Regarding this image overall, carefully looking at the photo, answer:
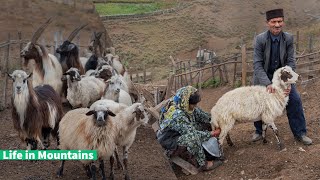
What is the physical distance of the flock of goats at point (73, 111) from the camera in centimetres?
504

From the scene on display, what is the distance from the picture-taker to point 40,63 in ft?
26.2

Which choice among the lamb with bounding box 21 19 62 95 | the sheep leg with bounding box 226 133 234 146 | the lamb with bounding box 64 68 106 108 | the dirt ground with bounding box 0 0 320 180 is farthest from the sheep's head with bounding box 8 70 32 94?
the sheep leg with bounding box 226 133 234 146

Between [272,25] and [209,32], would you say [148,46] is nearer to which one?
[209,32]

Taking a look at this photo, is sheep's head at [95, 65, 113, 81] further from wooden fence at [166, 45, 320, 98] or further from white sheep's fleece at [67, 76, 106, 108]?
wooden fence at [166, 45, 320, 98]

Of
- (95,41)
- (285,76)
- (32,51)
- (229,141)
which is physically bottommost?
(229,141)

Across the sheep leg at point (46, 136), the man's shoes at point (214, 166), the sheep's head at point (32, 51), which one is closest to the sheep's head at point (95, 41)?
the sheep's head at point (32, 51)

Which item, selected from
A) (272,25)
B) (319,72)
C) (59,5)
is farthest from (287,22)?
(272,25)

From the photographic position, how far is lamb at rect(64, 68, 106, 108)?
7.61 m

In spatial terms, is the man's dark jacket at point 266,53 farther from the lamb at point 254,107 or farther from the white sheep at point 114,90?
the white sheep at point 114,90

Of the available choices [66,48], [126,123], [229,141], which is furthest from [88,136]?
[66,48]

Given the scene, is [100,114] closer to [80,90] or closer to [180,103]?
[180,103]

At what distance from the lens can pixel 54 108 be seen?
6.13 metres

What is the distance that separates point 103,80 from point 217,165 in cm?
330

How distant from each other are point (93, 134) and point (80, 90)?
2805 mm
